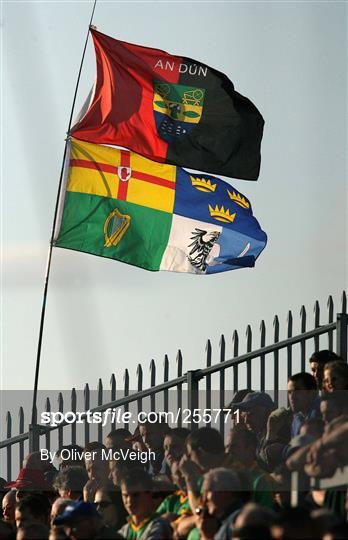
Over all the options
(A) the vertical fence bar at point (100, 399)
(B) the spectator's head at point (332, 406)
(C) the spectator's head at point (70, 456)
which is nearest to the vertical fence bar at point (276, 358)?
(C) the spectator's head at point (70, 456)

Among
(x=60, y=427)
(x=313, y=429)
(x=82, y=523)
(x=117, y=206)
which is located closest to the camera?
(x=313, y=429)

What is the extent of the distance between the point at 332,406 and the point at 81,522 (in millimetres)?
1735

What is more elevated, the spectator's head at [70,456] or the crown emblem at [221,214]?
the crown emblem at [221,214]

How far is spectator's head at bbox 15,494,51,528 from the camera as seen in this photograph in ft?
37.0

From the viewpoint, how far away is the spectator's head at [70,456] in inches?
537

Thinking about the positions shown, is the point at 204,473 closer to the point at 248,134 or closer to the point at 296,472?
the point at 296,472

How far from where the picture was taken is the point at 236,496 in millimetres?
8867

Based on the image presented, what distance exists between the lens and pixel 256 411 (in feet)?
37.3

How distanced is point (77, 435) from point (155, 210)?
248 cm

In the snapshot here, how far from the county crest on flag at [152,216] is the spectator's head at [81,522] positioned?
613cm

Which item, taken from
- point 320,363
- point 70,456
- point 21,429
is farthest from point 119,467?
point 21,429

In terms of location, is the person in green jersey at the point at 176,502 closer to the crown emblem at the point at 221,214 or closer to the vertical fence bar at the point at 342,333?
the vertical fence bar at the point at 342,333

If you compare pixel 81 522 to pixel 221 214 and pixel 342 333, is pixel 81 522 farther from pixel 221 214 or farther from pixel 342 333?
pixel 221 214

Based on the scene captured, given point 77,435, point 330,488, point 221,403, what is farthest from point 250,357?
point 330,488
